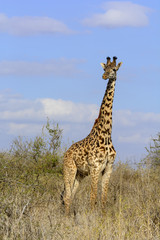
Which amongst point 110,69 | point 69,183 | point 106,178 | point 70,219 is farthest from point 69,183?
point 110,69

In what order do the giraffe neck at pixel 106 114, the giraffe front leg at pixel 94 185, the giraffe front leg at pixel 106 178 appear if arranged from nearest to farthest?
the giraffe front leg at pixel 94 185 < the giraffe front leg at pixel 106 178 < the giraffe neck at pixel 106 114

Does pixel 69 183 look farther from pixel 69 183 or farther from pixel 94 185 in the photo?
pixel 94 185

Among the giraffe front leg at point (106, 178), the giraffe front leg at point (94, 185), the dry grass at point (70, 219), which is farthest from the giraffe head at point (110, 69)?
the dry grass at point (70, 219)

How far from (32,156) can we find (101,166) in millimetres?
5868

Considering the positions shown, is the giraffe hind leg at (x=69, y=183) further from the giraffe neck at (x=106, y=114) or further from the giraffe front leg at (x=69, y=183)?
the giraffe neck at (x=106, y=114)

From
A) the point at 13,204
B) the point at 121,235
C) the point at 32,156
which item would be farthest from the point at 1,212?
the point at 32,156

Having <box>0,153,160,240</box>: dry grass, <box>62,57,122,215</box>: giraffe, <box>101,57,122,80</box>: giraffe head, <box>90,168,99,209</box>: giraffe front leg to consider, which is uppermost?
<box>101,57,122,80</box>: giraffe head

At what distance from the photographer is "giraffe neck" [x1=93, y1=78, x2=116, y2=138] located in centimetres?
962

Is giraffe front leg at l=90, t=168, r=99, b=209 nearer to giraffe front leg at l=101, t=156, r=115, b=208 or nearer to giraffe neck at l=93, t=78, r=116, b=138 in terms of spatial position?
giraffe front leg at l=101, t=156, r=115, b=208

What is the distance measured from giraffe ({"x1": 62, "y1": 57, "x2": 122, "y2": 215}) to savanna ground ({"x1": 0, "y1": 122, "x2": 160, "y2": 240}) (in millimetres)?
387

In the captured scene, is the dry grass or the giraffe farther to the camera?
the giraffe

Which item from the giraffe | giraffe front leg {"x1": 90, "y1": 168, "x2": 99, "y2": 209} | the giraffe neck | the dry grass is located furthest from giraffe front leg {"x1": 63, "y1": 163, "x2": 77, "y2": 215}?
the giraffe neck

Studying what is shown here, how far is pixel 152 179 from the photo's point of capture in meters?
13.5

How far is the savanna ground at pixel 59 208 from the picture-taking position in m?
6.41
